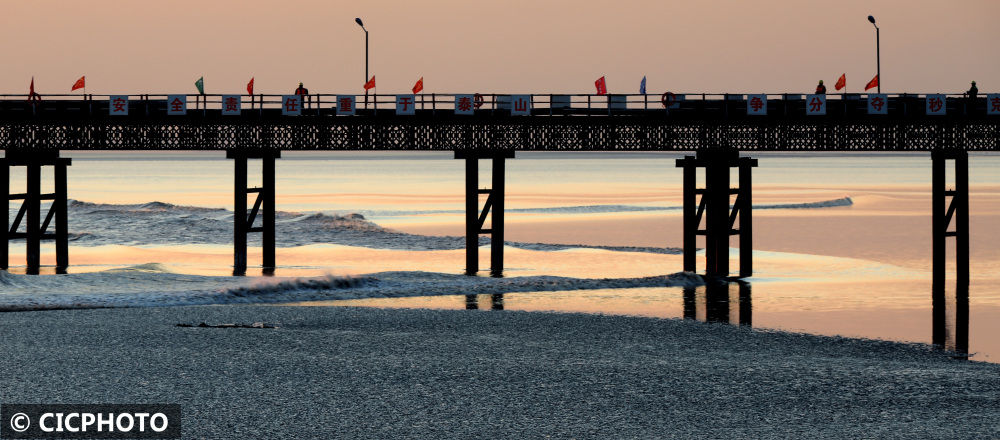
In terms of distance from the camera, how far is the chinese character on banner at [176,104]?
44969 mm

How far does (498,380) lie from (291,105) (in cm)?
2691

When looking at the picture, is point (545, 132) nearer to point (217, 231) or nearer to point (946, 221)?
point (946, 221)

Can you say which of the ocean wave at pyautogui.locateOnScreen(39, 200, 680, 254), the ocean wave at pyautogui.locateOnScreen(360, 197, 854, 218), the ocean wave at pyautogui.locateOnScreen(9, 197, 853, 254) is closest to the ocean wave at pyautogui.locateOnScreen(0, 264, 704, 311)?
the ocean wave at pyautogui.locateOnScreen(39, 200, 680, 254)

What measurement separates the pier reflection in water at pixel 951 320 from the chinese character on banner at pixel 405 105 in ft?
61.3

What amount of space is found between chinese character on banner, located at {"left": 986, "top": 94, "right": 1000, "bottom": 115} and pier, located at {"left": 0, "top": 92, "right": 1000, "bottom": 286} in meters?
0.06

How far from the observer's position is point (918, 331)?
30.5m

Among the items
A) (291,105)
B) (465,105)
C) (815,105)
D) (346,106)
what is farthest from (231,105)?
(815,105)

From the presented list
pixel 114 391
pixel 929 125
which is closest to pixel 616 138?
pixel 929 125

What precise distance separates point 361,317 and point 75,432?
14216mm

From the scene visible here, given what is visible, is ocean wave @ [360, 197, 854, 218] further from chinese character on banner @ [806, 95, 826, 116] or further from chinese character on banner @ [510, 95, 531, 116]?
chinese character on banner @ [806, 95, 826, 116]

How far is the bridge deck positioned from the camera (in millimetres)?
43656

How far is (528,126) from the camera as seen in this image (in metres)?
44.4

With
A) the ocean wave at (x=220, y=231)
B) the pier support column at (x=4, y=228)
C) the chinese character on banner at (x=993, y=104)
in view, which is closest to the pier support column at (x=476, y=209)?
the ocean wave at (x=220, y=231)

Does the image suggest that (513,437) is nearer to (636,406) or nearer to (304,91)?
(636,406)
